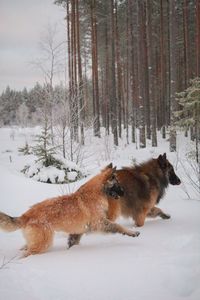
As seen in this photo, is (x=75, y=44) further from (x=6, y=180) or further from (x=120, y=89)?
(x=6, y=180)

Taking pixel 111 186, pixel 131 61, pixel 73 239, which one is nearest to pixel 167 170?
pixel 111 186

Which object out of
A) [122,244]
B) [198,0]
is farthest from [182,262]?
[198,0]

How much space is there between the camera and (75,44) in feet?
87.8

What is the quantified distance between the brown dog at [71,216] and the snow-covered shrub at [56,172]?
530cm

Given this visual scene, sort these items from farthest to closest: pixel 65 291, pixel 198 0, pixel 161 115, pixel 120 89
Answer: pixel 161 115, pixel 120 89, pixel 198 0, pixel 65 291

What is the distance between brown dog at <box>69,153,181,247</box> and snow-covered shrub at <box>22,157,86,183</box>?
4.49 m

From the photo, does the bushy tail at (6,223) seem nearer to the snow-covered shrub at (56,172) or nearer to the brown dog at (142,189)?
the brown dog at (142,189)

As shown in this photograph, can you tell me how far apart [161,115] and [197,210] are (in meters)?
26.7

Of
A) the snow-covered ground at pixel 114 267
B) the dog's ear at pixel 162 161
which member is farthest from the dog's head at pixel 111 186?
the dog's ear at pixel 162 161

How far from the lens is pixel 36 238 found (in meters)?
5.50

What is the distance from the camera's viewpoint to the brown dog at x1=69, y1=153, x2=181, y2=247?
680 centimetres

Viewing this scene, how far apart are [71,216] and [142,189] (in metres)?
1.93

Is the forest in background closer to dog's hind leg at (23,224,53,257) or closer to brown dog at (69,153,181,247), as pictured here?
brown dog at (69,153,181,247)

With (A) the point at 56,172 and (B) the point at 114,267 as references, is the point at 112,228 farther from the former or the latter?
(A) the point at 56,172
